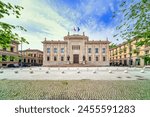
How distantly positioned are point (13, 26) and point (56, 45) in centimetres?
4856

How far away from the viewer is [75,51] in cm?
5078

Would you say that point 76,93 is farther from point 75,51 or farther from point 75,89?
point 75,51

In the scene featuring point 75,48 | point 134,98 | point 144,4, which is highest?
point 75,48

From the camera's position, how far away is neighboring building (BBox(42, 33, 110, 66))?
5050 centimetres

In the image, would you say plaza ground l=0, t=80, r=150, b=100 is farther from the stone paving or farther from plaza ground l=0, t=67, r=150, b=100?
the stone paving

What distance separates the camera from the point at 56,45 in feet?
169

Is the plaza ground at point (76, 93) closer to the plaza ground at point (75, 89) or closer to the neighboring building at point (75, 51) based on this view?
the plaza ground at point (75, 89)

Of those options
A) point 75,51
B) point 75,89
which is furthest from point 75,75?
point 75,51

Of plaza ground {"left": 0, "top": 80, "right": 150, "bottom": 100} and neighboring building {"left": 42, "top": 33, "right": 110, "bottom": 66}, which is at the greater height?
neighboring building {"left": 42, "top": 33, "right": 110, "bottom": 66}

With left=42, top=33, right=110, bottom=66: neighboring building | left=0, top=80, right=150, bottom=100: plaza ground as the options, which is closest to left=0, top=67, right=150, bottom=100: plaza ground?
left=0, top=80, right=150, bottom=100: plaza ground

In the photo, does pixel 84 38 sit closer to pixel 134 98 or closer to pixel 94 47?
pixel 94 47

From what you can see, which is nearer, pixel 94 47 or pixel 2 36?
pixel 2 36

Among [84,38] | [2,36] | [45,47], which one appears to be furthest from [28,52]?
[2,36]

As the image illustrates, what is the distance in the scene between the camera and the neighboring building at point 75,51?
166ft
